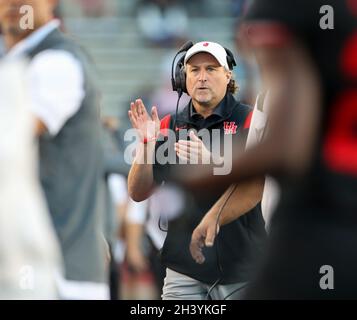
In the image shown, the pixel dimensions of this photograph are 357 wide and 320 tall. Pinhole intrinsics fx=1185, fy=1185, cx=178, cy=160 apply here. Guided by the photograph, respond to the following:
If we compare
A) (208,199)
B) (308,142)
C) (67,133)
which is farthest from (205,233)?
(308,142)

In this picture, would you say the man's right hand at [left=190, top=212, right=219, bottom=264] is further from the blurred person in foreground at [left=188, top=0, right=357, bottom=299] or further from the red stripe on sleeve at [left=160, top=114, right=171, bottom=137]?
the blurred person in foreground at [left=188, top=0, right=357, bottom=299]

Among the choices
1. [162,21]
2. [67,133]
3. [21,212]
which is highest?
[162,21]

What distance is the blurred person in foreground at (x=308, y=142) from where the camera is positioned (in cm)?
266

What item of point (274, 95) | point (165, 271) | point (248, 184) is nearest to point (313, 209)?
point (274, 95)

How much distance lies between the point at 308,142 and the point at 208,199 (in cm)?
156

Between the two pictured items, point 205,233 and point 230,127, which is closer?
point 205,233

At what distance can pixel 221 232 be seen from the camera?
4.27 m

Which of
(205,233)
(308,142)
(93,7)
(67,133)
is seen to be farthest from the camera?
(93,7)

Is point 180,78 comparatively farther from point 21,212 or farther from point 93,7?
point 93,7

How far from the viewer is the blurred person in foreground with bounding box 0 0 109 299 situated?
194 inches

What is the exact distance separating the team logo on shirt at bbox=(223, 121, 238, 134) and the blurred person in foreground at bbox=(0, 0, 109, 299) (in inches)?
33.5

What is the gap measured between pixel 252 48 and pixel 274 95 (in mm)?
200

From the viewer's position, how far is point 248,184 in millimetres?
4258
